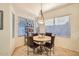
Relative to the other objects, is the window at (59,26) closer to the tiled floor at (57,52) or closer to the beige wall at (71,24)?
the beige wall at (71,24)

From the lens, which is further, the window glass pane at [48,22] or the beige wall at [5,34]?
the window glass pane at [48,22]

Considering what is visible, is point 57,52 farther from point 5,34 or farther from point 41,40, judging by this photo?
point 5,34

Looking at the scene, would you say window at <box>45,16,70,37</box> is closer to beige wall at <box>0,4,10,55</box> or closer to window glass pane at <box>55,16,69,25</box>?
window glass pane at <box>55,16,69,25</box>

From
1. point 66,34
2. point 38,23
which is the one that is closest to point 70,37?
point 66,34

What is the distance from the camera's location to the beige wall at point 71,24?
171 centimetres

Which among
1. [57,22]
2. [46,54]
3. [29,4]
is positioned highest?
[29,4]

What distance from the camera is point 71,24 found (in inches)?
68.3

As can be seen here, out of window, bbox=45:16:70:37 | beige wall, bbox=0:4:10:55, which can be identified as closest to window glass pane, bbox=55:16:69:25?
window, bbox=45:16:70:37

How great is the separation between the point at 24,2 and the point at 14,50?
80 cm

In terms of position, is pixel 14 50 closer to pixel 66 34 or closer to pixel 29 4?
pixel 29 4

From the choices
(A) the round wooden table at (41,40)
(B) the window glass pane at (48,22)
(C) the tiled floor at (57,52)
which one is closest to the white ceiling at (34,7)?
(B) the window glass pane at (48,22)

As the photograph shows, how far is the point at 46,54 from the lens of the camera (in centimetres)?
176

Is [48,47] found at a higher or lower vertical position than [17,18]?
lower

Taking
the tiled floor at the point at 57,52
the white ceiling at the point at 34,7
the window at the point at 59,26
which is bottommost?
the tiled floor at the point at 57,52
